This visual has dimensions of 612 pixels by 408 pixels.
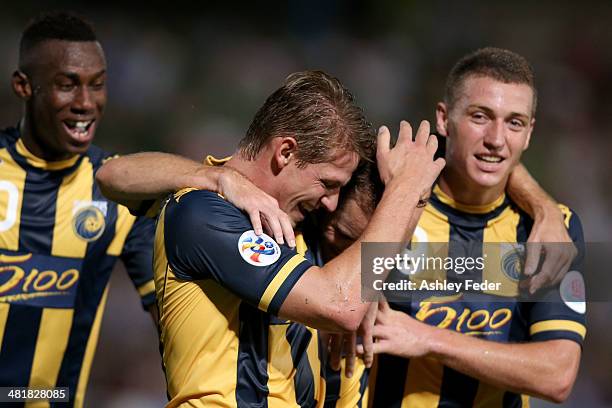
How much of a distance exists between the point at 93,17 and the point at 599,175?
4676 mm

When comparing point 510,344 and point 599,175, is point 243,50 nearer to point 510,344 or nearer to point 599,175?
point 599,175

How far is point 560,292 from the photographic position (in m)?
3.61

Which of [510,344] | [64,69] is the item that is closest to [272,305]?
[510,344]

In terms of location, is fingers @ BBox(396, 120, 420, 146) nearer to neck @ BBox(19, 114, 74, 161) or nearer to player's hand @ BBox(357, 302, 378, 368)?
player's hand @ BBox(357, 302, 378, 368)

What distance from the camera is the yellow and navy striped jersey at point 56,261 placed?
4.17 metres

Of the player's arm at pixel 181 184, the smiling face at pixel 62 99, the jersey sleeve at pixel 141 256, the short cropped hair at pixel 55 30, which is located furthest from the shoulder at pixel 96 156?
the player's arm at pixel 181 184

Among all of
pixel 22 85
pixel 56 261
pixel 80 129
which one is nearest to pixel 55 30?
pixel 22 85

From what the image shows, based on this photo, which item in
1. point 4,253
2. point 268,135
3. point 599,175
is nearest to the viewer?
point 268,135

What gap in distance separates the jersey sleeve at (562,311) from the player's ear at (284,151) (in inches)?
52.6

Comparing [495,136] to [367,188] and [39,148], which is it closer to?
[367,188]

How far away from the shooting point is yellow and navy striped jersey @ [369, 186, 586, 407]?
11.7ft

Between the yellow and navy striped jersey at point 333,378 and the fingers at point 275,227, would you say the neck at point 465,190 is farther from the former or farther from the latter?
the fingers at point 275,227

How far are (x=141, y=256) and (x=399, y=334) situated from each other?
1591mm

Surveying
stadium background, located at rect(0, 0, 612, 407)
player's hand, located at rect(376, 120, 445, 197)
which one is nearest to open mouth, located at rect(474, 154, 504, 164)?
player's hand, located at rect(376, 120, 445, 197)
